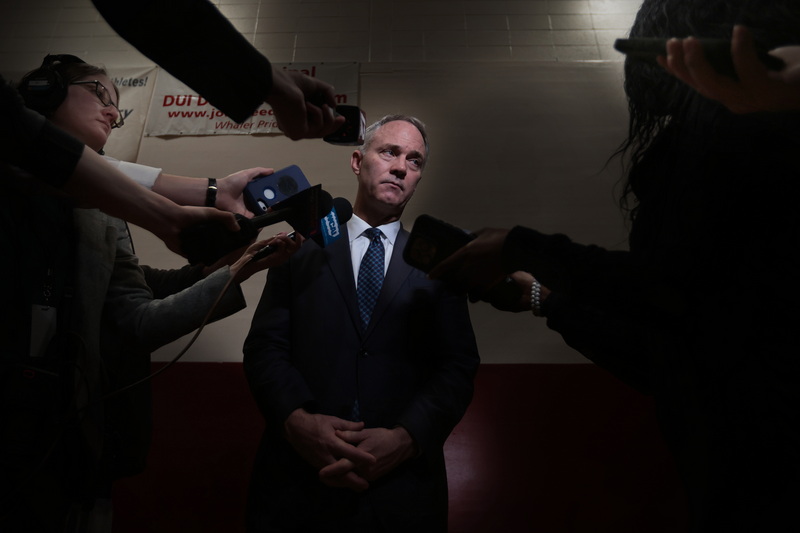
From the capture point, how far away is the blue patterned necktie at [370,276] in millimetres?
1671

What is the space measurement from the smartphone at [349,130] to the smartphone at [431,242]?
498 mm

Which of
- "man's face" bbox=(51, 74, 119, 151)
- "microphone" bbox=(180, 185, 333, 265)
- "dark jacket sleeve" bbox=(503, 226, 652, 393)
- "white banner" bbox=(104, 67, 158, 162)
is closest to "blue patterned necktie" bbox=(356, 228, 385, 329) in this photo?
"microphone" bbox=(180, 185, 333, 265)

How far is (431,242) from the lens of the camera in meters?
1.18

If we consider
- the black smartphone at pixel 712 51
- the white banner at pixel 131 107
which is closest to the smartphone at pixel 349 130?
the black smartphone at pixel 712 51

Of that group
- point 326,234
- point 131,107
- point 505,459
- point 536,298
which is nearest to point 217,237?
point 326,234

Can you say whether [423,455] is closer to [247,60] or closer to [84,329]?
[84,329]

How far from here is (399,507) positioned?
4.63 ft

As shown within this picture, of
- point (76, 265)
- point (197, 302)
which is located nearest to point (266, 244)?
point (197, 302)

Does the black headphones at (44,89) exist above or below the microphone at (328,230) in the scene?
above

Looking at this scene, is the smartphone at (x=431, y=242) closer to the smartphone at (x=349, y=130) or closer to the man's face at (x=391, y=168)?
the smartphone at (x=349, y=130)

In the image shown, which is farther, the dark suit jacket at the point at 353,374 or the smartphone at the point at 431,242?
the dark suit jacket at the point at 353,374

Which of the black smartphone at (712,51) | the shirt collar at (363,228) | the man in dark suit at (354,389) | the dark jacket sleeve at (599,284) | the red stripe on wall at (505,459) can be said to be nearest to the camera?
the black smartphone at (712,51)

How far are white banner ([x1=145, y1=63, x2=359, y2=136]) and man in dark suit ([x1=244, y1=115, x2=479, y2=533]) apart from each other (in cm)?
160

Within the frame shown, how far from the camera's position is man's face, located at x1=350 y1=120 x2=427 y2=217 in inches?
78.1
